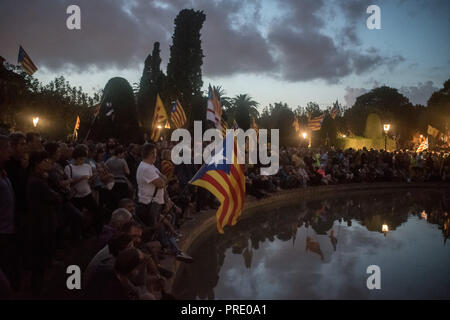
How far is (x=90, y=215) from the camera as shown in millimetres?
7141

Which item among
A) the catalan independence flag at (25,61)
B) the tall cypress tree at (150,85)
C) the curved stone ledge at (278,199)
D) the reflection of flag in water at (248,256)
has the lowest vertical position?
A: the reflection of flag in water at (248,256)

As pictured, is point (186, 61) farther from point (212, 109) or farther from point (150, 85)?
point (212, 109)

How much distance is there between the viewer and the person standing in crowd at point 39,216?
4.54 m

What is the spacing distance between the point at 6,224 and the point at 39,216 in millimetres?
649

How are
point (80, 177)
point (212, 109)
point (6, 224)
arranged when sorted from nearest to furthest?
point (6, 224) < point (80, 177) < point (212, 109)

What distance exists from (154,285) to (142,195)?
6.08 feet

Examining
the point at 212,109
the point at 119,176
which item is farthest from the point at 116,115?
the point at 119,176

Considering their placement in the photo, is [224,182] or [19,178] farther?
[224,182]

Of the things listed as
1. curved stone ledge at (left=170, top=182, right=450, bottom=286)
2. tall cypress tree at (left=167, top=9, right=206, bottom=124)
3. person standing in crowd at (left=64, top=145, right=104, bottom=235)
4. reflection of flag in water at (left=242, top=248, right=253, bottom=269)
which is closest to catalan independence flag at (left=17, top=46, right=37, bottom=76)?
curved stone ledge at (left=170, top=182, right=450, bottom=286)

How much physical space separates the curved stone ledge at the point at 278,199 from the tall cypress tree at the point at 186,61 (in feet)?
94.4

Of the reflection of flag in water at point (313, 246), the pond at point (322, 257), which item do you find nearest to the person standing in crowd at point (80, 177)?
the pond at point (322, 257)

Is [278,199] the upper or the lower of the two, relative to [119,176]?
lower

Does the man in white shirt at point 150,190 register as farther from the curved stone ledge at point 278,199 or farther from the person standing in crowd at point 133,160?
the person standing in crowd at point 133,160
